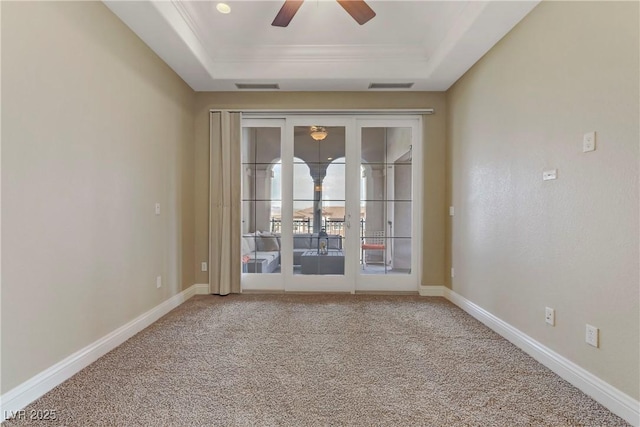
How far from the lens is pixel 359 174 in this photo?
386 cm

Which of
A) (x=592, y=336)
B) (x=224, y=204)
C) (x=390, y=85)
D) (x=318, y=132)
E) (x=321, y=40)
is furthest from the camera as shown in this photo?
(x=318, y=132)

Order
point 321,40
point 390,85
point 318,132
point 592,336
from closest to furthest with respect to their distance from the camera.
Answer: point 592,336, point 321,40, point 390,85, point 318,132

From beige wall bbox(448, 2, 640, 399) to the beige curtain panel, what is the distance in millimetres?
2713

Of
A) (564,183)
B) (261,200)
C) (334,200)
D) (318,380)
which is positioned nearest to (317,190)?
(334,200)

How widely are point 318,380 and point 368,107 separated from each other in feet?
10.1

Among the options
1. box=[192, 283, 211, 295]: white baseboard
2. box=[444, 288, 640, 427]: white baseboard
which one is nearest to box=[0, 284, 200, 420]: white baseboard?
box=[192, 283, 211, 295]: white baseboard

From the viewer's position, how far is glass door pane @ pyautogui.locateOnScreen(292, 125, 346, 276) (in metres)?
3.88

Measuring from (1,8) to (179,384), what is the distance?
2.23m

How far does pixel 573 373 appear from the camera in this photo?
73.3 inches

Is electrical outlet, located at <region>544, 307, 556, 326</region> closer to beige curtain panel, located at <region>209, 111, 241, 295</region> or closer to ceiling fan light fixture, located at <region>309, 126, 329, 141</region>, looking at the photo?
ceiling fan light fixture, located at <region>309, 126, 329, 141</region>

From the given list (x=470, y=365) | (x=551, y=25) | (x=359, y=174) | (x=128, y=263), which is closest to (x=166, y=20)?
(x=128, y=263)

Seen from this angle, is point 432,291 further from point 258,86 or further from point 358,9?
point 258,86

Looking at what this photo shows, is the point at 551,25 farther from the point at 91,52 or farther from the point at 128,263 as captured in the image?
the point at 128,263

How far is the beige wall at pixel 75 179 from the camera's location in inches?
62.7
